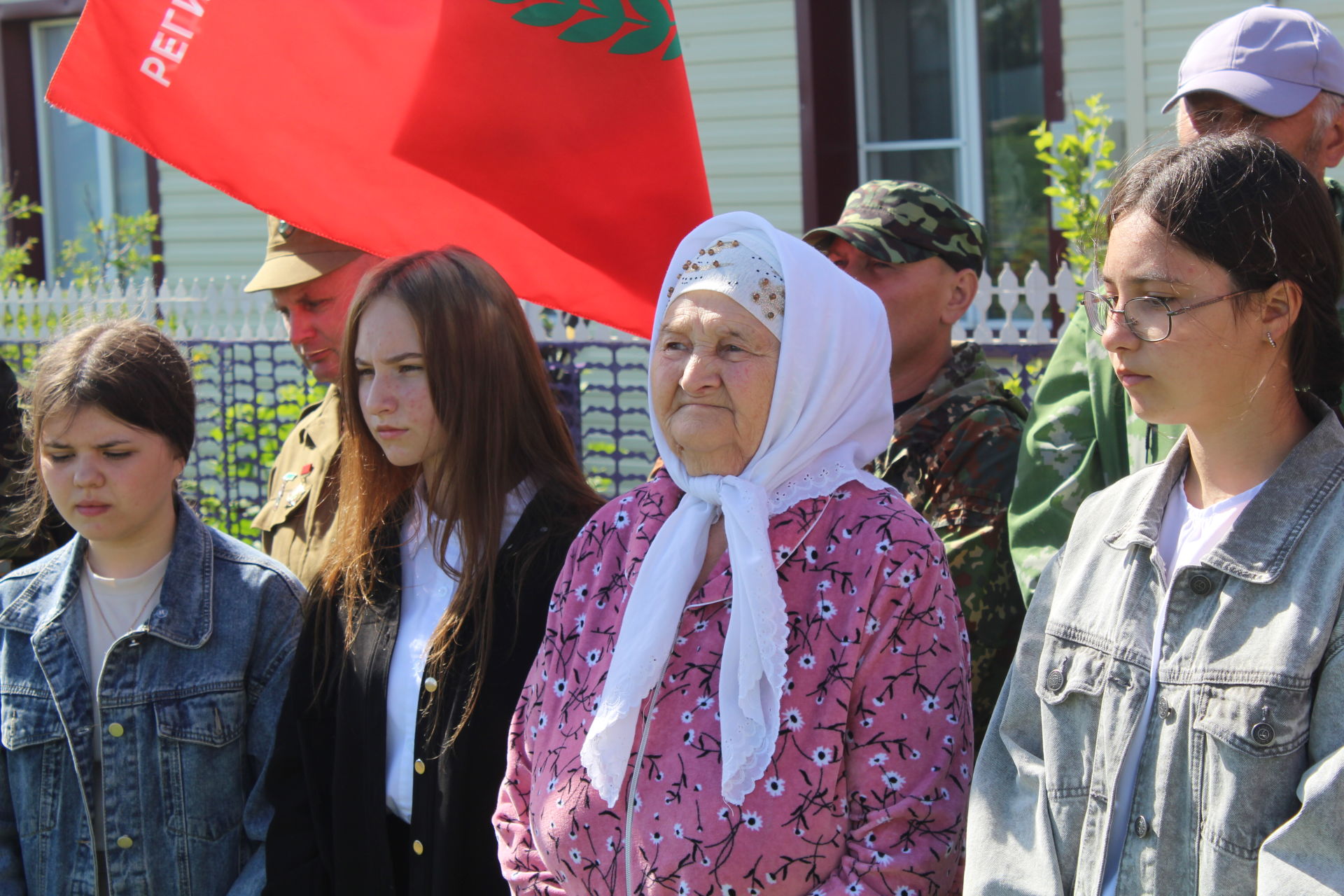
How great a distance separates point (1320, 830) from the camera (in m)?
1.47

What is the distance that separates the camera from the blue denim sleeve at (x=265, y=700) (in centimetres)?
249

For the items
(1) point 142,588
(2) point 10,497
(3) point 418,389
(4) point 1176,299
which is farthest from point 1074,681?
(2) point 10,497

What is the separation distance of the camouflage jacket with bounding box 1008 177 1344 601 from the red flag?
1110 millimetres

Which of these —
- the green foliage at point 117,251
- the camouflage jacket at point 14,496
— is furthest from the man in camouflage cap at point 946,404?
the green foliage at point 117,251

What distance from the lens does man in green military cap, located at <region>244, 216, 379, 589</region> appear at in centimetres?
323

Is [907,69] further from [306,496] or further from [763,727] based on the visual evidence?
[763,727]

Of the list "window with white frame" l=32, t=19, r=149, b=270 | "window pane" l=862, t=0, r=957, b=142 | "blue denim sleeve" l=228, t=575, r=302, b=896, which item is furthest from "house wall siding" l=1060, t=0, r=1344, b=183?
"window with white frame" l=32, t=19, r=149, b=270

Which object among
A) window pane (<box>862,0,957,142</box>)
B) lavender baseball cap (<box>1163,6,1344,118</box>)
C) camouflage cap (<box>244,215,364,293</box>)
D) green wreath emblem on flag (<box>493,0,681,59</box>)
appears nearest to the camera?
lavender baseball cap (<box>1163,6,1344,118</box>)

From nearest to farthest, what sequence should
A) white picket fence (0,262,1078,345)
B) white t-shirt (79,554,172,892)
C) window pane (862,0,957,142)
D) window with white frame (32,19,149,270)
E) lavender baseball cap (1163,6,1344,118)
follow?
lavender baseball cap (1163,6,1344,118) → white t-shirt (79,554,172,892) → white picket fence (0,262,1078,345) → window pane (862,0,957,142) → window with white frame (32,19,149,270)

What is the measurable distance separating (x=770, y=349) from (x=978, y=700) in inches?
35.7

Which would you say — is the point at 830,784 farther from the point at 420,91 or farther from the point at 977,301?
the point at 977,301

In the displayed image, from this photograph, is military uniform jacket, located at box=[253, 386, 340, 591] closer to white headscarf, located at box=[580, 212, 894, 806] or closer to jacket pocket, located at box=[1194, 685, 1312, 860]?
white headscarf, located at box=[580, 212, 894, 806]

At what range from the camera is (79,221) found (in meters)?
9.77

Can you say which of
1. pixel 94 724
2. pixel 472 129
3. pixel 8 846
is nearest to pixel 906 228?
pixel 472 129
